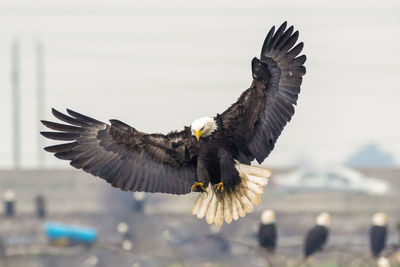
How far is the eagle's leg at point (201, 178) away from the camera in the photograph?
36.3ft

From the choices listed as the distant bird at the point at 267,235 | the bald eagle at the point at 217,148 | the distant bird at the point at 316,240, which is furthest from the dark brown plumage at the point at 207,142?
the distant bird at the point at 267,235

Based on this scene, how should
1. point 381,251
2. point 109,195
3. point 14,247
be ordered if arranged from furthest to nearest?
point 109,195
point 14,247
point 381,251

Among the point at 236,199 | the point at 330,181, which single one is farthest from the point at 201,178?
the point at 330,181

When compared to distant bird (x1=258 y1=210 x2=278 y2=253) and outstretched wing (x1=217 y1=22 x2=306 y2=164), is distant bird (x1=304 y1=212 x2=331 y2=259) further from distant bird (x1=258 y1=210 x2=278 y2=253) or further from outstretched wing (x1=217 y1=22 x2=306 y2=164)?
outstretched wing (x1=217 y1=22 x2=306 y2=164)

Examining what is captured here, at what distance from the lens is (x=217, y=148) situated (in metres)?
11.2

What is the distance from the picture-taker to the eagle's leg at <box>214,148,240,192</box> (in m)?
11.1

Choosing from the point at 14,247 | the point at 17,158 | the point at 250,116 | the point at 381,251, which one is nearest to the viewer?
the point at 250,116

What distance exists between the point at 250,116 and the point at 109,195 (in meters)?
27.7

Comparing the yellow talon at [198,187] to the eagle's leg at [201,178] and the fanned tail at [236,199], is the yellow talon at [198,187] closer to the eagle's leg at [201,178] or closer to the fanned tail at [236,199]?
the eagle's leg at [201,178]

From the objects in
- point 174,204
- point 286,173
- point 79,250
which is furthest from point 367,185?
point 79,250

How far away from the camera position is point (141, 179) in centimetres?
1166

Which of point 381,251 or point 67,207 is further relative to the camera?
point 67,207

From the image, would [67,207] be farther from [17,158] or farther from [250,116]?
[250,116]

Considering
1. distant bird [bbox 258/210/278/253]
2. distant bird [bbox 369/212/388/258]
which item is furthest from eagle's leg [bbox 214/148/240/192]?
distant bird [bbox 369/212/388/258]
